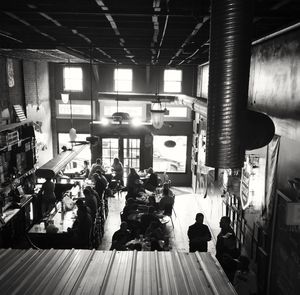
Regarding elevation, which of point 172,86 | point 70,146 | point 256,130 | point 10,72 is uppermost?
point 10,72

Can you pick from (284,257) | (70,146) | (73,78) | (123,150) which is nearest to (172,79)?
(123,150)

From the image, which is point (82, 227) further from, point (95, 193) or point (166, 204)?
point (166, 204)

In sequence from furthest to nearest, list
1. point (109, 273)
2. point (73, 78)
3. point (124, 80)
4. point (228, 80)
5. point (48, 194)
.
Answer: point (124, 80), point (73, 78), point (48, 194), point (228, 80), point (109, 273)

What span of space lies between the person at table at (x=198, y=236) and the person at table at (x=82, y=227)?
102 inches

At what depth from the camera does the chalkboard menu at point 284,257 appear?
198 inches

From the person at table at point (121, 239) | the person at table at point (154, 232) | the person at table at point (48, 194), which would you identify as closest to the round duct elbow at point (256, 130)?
the person at table at point (121, 239)

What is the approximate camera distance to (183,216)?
1261 cm

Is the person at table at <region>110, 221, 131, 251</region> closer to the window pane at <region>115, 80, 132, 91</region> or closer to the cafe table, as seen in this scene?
the cafe table

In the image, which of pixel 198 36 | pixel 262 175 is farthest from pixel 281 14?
pixel 262 175

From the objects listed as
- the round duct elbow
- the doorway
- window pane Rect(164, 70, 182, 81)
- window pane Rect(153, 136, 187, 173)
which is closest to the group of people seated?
the round duct elbow

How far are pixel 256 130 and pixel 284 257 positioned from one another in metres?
2.35

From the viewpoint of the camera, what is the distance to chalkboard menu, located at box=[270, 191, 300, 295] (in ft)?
16.5

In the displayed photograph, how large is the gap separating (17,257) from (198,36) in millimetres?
5152

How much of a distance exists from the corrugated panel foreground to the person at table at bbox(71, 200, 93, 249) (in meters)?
4.73
